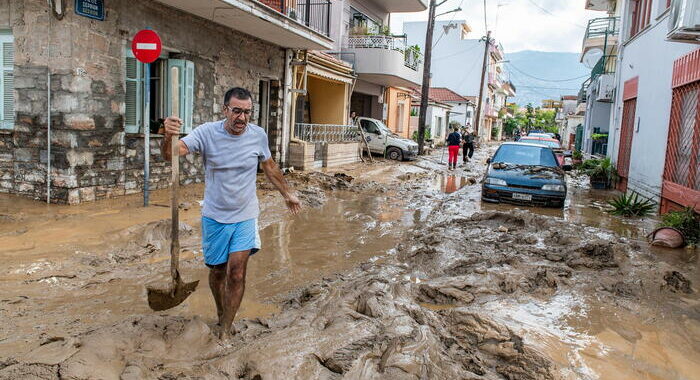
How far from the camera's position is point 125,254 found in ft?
19.5

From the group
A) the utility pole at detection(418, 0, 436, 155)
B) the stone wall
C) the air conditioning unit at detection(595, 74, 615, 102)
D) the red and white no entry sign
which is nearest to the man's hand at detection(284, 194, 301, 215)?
the red and white no entry sign

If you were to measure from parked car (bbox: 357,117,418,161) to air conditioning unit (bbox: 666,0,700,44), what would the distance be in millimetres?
14481

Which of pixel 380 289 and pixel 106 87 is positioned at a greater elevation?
pixel 106 87

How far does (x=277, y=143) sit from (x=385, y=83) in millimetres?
11234

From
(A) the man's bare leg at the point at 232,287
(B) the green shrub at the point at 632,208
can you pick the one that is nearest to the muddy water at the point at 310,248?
(A) the man's bare leg at the point at 232,287

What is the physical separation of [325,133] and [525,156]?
24.2 feet

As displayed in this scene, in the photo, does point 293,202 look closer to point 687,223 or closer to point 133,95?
point 133,95

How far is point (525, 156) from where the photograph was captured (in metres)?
12.5

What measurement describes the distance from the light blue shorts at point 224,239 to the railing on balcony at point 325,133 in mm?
12652

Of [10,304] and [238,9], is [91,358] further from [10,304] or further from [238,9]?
[238,9]

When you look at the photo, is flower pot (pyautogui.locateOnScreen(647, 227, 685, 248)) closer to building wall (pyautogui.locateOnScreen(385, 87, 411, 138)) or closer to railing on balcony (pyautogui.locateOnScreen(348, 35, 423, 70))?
railing on balcony (pyautogui.locateOnScreen(348, 35, 423, 70))

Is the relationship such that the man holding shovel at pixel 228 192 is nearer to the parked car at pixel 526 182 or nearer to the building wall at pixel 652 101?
the parked car at pixel 526 182

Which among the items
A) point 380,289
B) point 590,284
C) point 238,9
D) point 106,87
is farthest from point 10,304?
point 238,9

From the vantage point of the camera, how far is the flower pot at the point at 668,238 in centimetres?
775
